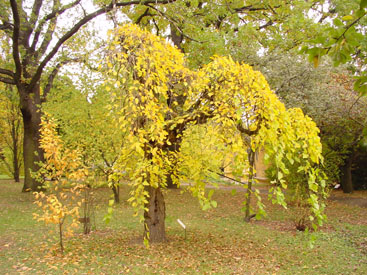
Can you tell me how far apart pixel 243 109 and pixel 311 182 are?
1.33 m

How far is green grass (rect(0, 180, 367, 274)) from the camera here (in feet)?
17.2

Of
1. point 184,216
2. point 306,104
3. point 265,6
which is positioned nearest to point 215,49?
point 306,104

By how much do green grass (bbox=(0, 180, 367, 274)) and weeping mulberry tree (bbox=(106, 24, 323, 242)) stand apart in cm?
129

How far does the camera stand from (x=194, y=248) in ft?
20.7

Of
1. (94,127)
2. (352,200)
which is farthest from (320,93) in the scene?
(94,127)

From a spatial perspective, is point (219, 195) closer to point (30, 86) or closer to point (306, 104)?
point (306, 104)

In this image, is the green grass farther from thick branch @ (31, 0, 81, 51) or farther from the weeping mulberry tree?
thick branch @ (31, 0, 81, 51)

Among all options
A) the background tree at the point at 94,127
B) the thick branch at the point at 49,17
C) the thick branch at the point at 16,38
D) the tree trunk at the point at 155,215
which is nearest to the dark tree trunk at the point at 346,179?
A: the background tree at the point at 94,127

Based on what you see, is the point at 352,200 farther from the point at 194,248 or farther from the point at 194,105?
the point at 194,105

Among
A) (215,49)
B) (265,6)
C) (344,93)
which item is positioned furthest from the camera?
(265,6)

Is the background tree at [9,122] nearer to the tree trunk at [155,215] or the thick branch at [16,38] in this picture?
the thick branch at [16,38]

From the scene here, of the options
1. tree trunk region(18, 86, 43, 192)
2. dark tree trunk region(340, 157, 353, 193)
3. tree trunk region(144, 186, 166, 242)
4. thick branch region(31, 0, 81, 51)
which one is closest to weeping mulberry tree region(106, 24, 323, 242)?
tree trunk region(144, 186, 166, 242)

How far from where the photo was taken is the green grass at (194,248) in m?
5.23

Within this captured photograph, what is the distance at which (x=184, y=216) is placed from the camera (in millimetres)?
9891
